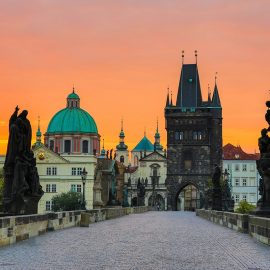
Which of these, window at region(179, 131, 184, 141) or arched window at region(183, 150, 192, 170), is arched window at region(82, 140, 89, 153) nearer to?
window at region(179, 131, 184, 141)

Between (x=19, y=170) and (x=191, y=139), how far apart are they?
118194mm

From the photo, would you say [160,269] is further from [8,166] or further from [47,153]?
[47,153]

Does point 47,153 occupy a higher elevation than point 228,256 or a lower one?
higher

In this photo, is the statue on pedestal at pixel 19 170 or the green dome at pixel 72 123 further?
the green dome at pixel 72 123

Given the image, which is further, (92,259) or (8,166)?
(8,166)

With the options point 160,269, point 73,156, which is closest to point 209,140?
point 73,156

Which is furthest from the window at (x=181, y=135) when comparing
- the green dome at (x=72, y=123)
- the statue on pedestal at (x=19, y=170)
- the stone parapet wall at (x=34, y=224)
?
the statue on pedestal at (x=19, y=170)

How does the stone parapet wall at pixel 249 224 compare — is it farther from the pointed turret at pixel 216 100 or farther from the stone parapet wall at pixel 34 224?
the pointed turret at pixel 216 100

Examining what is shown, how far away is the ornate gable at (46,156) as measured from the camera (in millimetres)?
124375

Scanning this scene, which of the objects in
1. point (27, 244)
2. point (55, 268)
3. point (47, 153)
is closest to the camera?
point (55, 268)

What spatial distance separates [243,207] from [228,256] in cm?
7701

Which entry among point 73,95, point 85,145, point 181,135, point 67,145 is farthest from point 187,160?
point 73,95

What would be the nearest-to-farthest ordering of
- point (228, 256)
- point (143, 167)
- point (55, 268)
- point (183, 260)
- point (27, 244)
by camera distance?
point (55, 268) < point (183, 260) < point (228, 256) < point (27, 244) < point (143, 167)

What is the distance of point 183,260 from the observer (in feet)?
43.6
